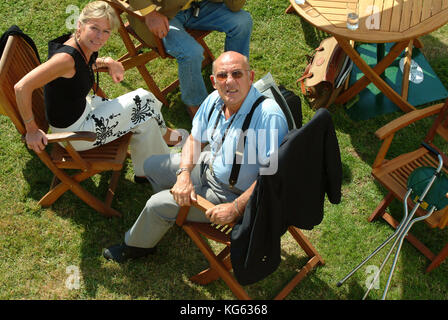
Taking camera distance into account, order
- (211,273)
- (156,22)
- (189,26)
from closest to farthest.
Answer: (211,273) → (156,22) → (189,26)

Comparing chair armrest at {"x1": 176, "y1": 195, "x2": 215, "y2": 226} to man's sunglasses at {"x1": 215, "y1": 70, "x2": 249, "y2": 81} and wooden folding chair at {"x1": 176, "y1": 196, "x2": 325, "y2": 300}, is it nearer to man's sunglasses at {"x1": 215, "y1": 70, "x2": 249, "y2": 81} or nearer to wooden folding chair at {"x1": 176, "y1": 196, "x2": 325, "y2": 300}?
wooden folding chair at {"x1": 176, "y1": 196, "x2": 325, "y2": 300}

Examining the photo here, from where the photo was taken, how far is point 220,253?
10.6 ft

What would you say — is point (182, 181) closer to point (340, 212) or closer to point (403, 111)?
point (340, 212)

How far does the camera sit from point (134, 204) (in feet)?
12.7

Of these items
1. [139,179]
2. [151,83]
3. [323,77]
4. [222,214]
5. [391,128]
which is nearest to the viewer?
[222,214]

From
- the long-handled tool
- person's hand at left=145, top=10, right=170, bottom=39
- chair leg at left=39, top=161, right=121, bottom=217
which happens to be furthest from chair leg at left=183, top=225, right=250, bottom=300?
person's hand at left=145, top=10, right=170, bottom=39

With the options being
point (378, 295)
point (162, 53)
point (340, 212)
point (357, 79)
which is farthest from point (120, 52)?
point (378, 295)

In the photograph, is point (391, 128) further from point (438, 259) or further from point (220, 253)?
point (220, 253)

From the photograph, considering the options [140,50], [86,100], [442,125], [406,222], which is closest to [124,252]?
[86,100]

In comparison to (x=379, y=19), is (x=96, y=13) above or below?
above

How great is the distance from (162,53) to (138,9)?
45cm

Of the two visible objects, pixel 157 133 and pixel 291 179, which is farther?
pixel 157 133

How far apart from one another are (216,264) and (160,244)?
0.73m

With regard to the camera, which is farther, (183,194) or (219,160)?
(219,160)
